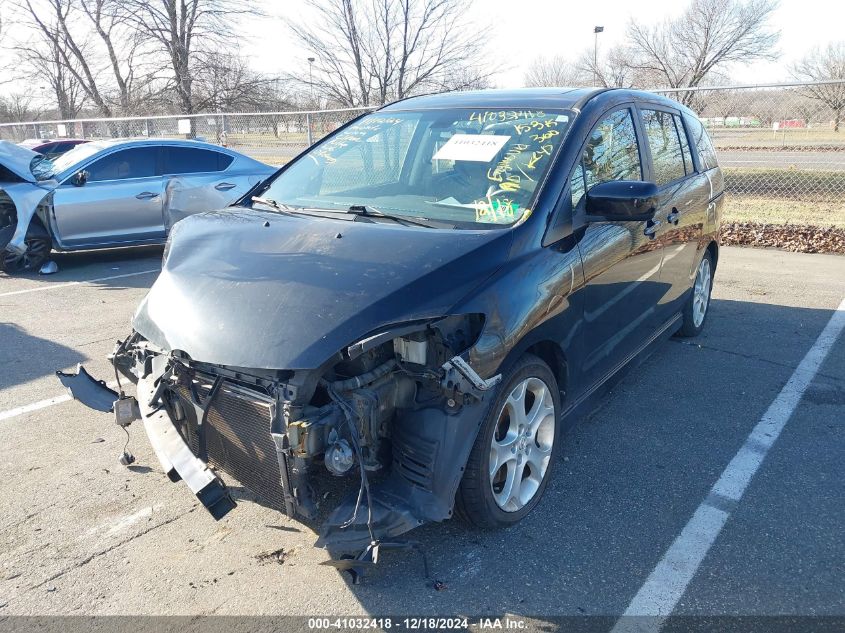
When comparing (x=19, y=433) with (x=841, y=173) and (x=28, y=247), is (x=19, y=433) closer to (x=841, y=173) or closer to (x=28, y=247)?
(x=28, y=247)

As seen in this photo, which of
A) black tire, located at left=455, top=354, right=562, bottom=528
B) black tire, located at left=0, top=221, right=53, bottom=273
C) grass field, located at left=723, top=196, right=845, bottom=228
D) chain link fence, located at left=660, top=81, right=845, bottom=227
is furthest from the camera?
chain link fence, located at left=660, top=81, right=845, bottom=227

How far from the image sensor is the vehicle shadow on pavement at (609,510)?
8.82ft

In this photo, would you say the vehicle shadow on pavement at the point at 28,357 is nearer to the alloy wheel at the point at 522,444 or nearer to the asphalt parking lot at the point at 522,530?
the asphalt parking lot at the point at 522,530

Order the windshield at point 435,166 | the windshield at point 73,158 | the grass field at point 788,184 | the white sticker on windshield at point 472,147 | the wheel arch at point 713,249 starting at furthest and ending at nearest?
the grass field at point 788,184 → the windshield at point 73,158 → the wheel arch at point 713,249 → the white sticker on windshield at point 472,147 → the windshield at point 435,166

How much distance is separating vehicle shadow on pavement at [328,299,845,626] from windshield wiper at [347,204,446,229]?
4.63 ft

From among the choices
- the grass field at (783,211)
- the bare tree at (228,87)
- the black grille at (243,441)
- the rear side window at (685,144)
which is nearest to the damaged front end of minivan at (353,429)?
the black grille at (243,441)

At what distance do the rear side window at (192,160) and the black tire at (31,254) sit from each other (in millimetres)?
1715

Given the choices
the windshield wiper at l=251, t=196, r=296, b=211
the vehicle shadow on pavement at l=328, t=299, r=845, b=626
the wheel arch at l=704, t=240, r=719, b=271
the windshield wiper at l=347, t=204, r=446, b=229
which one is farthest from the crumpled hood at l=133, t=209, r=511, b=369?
the wheel arch at l=704, t=240, r=719, b=271

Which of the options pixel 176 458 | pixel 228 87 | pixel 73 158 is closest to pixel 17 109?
pixel 228 87

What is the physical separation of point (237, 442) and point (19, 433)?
2202 millimetres

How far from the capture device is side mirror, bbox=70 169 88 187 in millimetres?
8406

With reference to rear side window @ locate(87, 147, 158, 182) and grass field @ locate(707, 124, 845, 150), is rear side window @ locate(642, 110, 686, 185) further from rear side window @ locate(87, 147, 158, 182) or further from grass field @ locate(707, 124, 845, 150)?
grass field @ locate(707, 124, 845, 150)

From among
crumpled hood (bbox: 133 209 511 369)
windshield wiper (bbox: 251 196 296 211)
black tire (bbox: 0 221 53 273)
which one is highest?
windshield wiper (bbox: 251 196 296 211)

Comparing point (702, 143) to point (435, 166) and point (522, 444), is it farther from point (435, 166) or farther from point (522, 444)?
point (522, 444)
